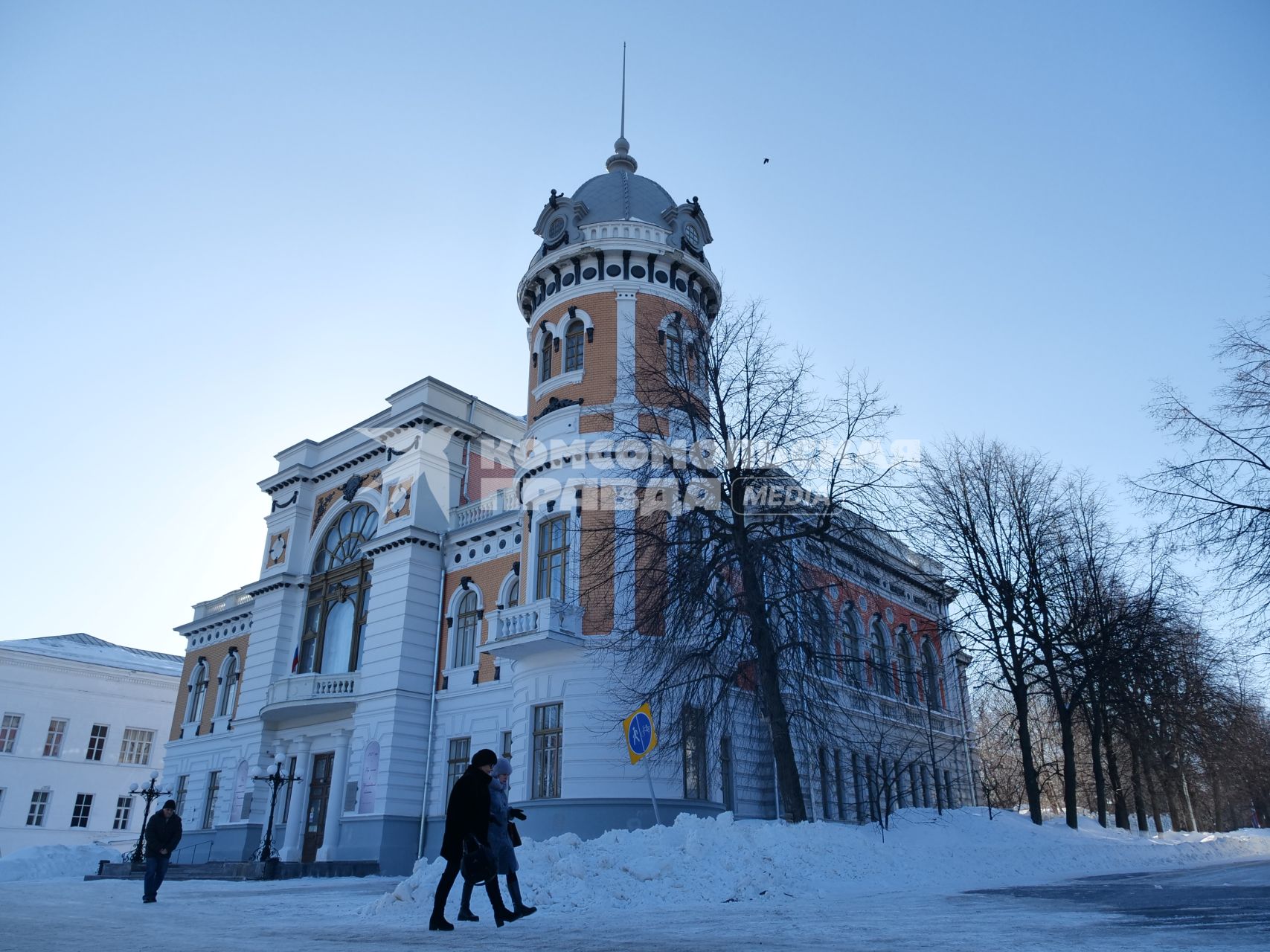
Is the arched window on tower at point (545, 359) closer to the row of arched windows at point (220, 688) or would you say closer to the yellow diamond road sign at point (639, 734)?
the yellow diamond road sign at point (639, 734)

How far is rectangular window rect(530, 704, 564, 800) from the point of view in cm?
2117

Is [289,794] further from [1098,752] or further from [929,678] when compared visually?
[1098,752]

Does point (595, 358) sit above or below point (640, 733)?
above

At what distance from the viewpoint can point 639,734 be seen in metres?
14.9

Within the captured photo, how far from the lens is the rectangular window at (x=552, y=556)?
22.9 m

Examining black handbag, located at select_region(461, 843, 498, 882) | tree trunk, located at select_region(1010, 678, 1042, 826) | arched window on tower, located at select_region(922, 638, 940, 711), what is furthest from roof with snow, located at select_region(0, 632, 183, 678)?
black handbag, located at select_region(461, 843, 498, 882)

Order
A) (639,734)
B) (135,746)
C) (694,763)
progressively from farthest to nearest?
(135,746) → (694,763) → (639,734)

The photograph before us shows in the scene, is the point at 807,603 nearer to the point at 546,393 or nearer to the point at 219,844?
the point at 546,393

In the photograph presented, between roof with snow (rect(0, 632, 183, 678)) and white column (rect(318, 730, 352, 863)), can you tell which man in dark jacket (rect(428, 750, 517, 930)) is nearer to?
white column (rect(318, 730, 352, 863))

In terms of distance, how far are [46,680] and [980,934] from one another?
182ft

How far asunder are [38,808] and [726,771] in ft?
141

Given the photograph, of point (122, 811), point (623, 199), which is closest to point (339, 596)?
point (623, 199)

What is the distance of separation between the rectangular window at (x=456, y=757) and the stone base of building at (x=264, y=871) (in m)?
3.09

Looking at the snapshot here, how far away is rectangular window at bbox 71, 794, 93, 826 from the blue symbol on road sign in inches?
1854
